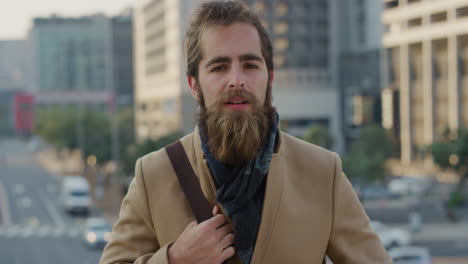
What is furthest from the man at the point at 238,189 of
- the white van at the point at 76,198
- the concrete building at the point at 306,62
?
the concrete building at the point at 306,62

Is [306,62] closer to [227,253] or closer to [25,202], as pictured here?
[25,202]

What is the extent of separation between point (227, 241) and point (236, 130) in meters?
0.40

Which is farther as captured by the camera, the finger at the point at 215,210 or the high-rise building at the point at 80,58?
the high-rise building at the point at 80,58

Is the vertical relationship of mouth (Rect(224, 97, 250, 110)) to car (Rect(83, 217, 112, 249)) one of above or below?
above

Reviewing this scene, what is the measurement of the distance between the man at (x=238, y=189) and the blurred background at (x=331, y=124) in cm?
2094

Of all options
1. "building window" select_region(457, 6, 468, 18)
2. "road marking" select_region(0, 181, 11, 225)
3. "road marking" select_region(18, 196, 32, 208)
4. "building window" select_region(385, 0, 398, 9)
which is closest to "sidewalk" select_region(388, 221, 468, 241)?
"road marking" select_region(0, 181, 11, 225)

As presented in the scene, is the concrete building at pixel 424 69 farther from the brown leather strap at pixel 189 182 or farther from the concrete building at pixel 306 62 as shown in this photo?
the brown leather strap at pixel 189 182

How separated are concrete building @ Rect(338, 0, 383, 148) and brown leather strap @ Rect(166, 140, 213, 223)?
58.7m

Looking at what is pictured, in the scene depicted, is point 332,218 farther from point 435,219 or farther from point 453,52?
point 453,52

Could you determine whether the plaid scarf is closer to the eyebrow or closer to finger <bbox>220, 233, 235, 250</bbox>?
finger <bbox>220, 233, 235, 250</bbox>

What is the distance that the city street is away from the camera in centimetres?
2736

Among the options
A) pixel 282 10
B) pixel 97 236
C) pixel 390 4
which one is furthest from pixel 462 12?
pixel 97 236

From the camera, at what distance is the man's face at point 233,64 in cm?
246

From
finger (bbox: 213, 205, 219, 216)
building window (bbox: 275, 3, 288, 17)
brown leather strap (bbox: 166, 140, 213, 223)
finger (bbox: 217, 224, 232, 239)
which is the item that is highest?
building window (bbox: 275, 3, 288, 17)
